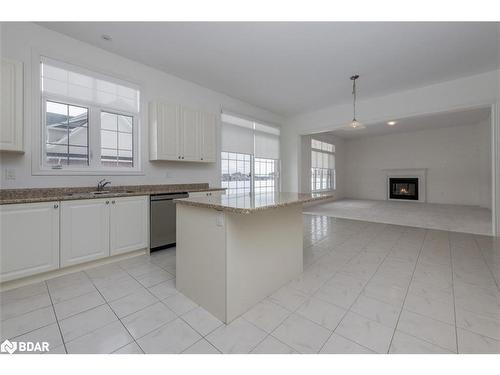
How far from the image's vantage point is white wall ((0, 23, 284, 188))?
2.50 meters

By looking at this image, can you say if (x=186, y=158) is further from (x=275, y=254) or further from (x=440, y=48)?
(x=440, y=48)

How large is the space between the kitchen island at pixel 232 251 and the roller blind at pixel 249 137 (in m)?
3.17

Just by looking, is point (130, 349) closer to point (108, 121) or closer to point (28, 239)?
point (28, 239)

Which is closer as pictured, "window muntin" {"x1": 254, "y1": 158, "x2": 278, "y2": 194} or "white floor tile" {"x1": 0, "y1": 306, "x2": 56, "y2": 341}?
"white floor tile" {"x1": 0, "y1": 306, "x2": 56, "y2": 341}

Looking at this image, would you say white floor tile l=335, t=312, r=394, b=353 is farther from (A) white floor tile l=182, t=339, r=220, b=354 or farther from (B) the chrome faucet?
(B) the chrome faucet

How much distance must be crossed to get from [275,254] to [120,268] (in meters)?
1.92

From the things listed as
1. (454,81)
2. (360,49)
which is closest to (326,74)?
(360,49)

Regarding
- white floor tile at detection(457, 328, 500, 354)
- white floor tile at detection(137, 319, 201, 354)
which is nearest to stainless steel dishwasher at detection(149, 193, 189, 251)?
white floor tile at detection(137, 319, 201, 354)

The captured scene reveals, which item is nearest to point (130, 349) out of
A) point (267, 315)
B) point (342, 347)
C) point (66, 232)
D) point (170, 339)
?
point (170, 339)

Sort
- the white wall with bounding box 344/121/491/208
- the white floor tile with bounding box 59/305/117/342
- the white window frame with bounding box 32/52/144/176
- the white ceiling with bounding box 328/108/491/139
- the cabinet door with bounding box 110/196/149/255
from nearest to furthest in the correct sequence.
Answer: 1. the white floor tile with bounding box 59/305/117/342
2. the white window frame with bounding box 32/52/144/176
3. the cabinet door with bounding box 110/196/149/255
4. the white ceiling with bounding box 328/108/491/139
5. the white wall with bounding box 344/121/491/208

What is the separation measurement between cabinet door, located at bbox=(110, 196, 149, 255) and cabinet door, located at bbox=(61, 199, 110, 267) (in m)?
0.08

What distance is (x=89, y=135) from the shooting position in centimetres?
307

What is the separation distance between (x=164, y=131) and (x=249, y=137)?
2.41m
